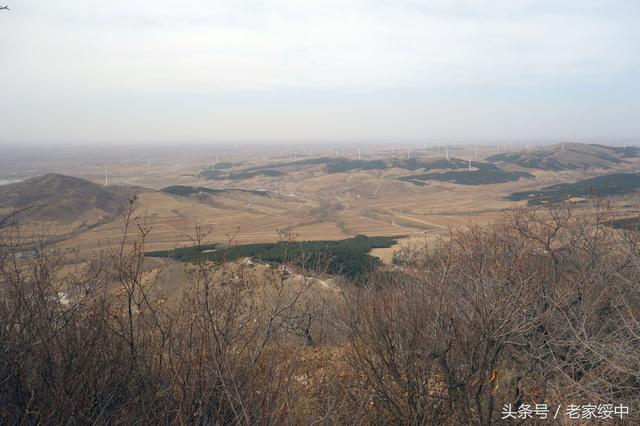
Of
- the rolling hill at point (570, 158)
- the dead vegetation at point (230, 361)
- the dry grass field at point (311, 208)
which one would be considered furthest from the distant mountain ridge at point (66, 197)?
the rolling hill at point (570, 158)

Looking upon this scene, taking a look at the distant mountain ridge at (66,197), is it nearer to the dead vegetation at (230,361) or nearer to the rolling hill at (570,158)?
the dead vegetation at (230,361)

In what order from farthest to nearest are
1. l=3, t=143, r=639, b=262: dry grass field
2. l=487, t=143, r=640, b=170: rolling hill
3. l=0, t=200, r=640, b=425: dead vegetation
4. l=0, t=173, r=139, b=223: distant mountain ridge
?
l=487, t=143, r=640, b=170: rolling hill → l=0, t=173, r=139, b=223: distant mountain ridge → l=3, t=143, r=639, b=262: dry grass field → l=0, t=200, r=640, b=425: dead vegetation

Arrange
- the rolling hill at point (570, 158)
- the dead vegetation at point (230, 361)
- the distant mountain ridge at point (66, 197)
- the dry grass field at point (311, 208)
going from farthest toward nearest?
1. the rolling hill at point (570, 158)
2. the distant mountain ridge at point (66, 197)
3. the dry grass field at point (311, 208)
4. the dead vegetation at point (230, 361)

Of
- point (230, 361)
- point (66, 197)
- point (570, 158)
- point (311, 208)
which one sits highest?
point (570, 158)

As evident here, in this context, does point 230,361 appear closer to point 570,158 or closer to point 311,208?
point 311,208

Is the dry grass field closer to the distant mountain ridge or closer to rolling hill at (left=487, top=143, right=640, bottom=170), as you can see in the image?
the distant mountain ridge

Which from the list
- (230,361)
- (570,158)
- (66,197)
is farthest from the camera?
(570,158)

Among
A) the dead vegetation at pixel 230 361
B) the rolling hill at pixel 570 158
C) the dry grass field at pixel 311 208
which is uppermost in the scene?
the rolling hill at pixel 570 158

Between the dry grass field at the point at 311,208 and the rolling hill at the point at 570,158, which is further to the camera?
the rolling hill at the point at 570,158


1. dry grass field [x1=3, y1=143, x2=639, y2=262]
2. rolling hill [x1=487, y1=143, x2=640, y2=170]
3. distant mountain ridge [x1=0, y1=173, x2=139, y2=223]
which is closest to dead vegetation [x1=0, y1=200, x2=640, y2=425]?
dry grass field [x1=3, y1=143, x2=639, y2=262]

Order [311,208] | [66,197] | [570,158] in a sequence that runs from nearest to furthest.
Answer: [66,197] < [311,208] < [570,158]

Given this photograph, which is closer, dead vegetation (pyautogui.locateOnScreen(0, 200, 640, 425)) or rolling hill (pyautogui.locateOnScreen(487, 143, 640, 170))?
dead vegetation (pyautogui.locateOnScreen(0, 200, 640, 425))

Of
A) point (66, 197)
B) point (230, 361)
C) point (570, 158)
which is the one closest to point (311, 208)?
point (66, 197)

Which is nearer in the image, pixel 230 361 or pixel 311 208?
pixel 230 361
